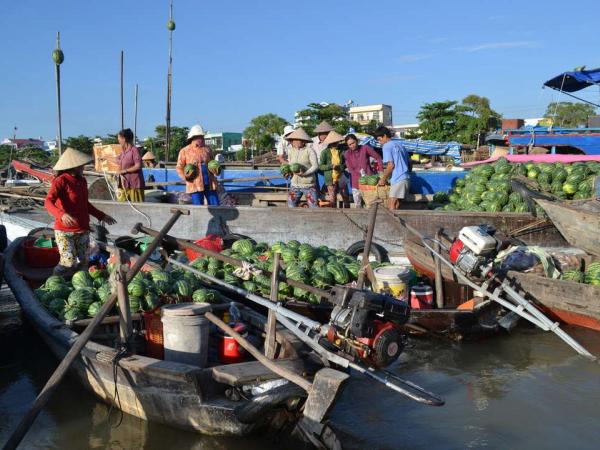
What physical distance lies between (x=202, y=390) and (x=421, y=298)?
363cm

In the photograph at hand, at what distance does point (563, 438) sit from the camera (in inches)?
188

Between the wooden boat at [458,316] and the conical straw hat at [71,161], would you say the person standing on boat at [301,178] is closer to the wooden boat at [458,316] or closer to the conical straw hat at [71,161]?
the wooden boat at [458,316]

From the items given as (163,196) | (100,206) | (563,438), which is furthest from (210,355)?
(163,196)

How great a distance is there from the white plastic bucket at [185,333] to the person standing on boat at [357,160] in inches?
241

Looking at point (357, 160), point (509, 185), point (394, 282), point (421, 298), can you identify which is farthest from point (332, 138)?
point (394, 282)

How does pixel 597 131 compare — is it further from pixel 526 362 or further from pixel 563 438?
pixel 563 438

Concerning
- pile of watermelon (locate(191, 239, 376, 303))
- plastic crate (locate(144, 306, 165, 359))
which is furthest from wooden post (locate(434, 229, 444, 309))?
plastic crate (locate(144, 306, 165, 359))

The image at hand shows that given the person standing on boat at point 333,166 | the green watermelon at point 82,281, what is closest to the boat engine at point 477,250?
the green watermelon at point 82,281

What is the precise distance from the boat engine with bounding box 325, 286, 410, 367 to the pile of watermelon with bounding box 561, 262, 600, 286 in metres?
4.04

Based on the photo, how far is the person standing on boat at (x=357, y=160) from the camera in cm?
1047

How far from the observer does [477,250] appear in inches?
249

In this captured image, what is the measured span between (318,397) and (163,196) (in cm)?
880

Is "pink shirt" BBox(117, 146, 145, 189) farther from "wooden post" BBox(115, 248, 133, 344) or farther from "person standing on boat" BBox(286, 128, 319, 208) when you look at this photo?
"wooden post" BBox(115, 248, 133, 344)

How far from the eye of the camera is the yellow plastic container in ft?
22.4
